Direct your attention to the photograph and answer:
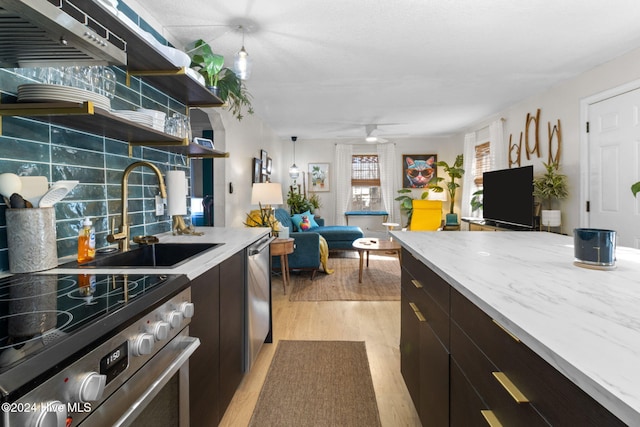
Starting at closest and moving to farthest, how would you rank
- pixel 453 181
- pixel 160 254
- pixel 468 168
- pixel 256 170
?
pixel 160 254 → pixel 256 170 → pixel 468 168 → pixel 453 181

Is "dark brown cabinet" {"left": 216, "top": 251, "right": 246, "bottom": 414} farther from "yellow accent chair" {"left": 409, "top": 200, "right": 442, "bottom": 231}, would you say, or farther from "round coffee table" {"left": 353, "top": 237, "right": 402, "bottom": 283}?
"yellow accent chair" {"left": 409, "top": 200, "right": 442, "bottom": 231}

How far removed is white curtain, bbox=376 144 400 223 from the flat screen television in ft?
8.57

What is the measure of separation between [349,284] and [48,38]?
12.3 feet

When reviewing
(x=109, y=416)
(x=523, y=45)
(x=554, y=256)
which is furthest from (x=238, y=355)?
(x=523, y=45)

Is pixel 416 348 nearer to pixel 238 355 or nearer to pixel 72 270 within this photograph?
pixel 238 355

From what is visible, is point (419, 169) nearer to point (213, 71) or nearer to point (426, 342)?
point (213, 71)

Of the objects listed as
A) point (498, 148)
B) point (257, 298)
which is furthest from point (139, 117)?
point (498, 148)

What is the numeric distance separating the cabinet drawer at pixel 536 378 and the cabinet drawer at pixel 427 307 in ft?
0.74

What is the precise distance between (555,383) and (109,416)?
87 centimetres

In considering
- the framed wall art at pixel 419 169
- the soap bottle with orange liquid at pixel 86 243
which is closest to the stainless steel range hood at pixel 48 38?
the soap bottle with orange liquid at pixel 86 243

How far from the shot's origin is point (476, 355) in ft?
3.09

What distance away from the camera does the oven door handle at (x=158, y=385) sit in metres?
0.77

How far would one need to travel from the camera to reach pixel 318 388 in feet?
6.72

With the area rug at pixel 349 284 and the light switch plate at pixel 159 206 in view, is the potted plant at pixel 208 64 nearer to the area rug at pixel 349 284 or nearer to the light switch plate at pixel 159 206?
the light switch plate at pixel 159 206
